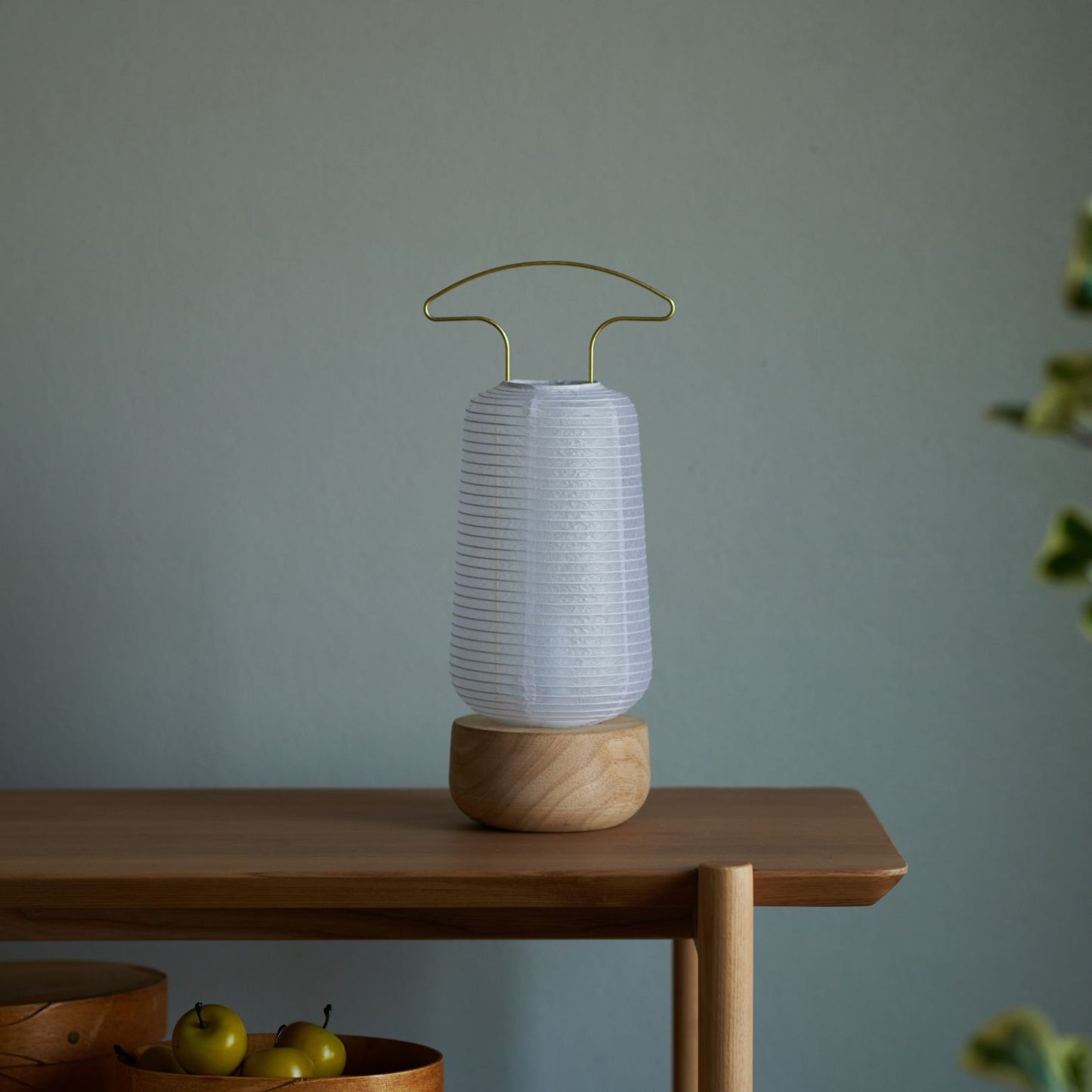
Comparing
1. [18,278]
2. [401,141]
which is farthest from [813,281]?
[18,278]

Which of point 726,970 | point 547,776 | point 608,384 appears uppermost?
point 608,384

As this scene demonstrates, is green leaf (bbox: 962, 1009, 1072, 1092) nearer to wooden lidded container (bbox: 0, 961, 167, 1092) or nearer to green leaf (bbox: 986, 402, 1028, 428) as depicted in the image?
green leaf (bbox: 986, 402, 1028, 428)

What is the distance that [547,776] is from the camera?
3.70 ft

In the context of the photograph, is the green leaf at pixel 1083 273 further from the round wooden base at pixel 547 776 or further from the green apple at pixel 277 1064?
the green apple at pixel 277 1064

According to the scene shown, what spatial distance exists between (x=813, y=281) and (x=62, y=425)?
853mm

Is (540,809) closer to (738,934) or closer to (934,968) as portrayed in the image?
(738,934)

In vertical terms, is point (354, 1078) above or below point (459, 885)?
below

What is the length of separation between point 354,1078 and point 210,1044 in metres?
0.12

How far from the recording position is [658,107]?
4.99 feet

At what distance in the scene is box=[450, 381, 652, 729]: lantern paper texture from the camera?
1.15m

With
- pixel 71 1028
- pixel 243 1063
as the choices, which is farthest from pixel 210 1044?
pixel 71 1028

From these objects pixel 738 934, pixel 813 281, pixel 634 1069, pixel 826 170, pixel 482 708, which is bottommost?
pixel 634 1069

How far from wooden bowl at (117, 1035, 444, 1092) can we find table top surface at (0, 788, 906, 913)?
145 mm

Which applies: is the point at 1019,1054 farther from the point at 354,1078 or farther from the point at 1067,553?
the point at 354,1078
